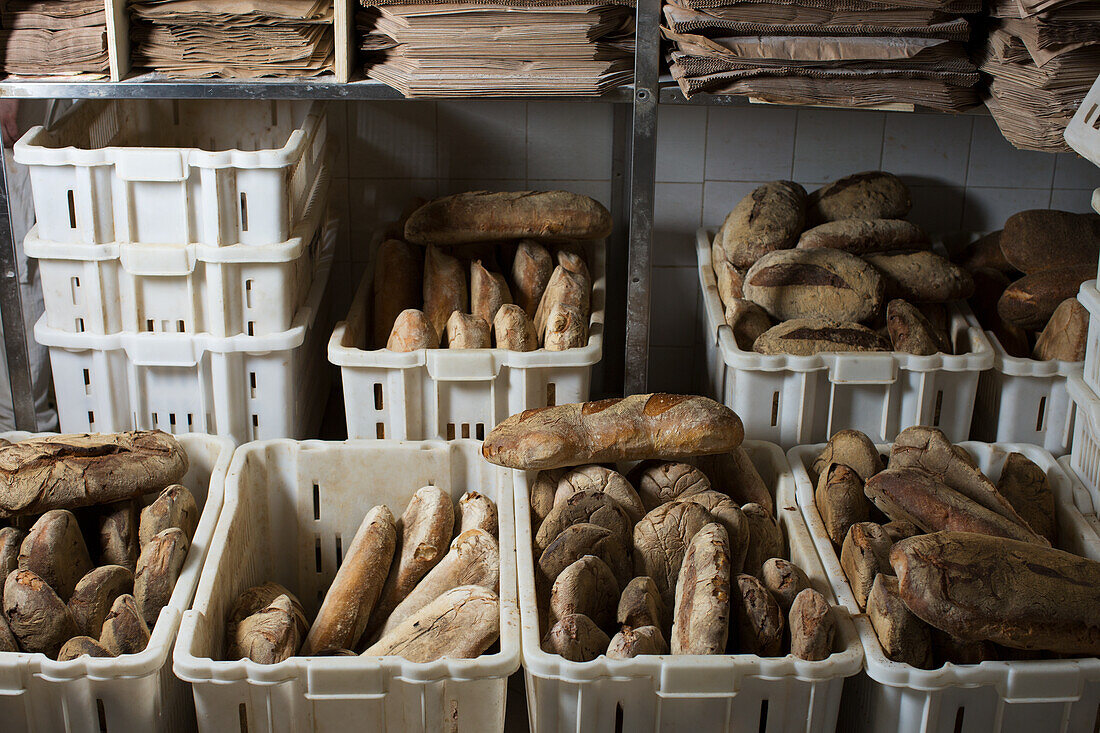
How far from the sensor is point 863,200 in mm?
2410

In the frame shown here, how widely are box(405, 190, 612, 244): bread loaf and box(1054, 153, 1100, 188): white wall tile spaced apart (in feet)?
3.99

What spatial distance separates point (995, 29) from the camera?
6.07ft

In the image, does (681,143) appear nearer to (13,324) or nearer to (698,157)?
A: (698,157)

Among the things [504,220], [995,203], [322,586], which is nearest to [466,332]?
[504,220]

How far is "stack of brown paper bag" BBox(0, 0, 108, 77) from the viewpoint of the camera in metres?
1.92

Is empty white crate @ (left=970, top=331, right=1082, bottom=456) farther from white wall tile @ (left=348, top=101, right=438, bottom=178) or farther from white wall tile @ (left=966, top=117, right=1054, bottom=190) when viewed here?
white wall tile @ (left=348, top=101, right=438, bottom=178)

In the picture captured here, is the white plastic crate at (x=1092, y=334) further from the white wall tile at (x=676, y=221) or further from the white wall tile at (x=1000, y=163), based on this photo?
the white wall tile at (x=676, y=221)

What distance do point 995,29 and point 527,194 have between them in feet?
3.09

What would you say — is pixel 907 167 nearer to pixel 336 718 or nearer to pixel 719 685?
pixel 719 685

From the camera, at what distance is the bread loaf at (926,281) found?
2174 millimetres

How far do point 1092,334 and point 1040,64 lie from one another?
0.45 m

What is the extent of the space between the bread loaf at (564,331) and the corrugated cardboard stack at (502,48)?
1.33ft

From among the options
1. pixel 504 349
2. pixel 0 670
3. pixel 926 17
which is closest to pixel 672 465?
pixel 504 349

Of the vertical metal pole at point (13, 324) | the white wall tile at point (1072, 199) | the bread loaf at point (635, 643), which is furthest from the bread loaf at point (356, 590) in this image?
the white wall tile at point (1072, 199)
